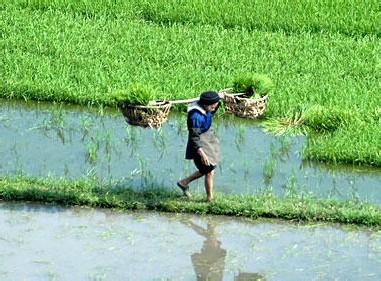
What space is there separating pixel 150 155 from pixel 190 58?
244 centimetres

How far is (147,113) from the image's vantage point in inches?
334

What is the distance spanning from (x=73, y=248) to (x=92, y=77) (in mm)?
3861

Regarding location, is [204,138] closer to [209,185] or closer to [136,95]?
[209,185]

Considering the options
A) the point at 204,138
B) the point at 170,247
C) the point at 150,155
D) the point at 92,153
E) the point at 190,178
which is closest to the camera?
the point at 170,247

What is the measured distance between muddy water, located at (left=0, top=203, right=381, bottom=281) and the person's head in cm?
80

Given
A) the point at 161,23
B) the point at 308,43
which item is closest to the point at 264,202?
the point at 308,43

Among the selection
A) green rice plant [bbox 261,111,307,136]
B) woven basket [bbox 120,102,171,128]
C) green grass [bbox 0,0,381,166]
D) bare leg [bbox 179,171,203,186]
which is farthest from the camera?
green grass [bbox 0,0,381,166]

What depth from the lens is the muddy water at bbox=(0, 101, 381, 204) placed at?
30.6 feet

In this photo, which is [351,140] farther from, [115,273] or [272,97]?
[115,273]

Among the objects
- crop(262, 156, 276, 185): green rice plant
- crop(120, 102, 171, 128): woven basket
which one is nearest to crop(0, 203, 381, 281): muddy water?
crop(120, 102, 171, 128): woven basket

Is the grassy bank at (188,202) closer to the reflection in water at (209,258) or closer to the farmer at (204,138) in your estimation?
the farmer at (204,138)

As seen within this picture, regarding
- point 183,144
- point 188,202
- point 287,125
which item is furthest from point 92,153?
point 287,125

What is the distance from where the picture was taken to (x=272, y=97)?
35.9ft

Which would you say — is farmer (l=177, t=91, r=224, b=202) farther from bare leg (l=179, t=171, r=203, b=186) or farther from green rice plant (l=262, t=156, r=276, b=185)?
green rice plant (l=262, t=156, r=276, b=185)
